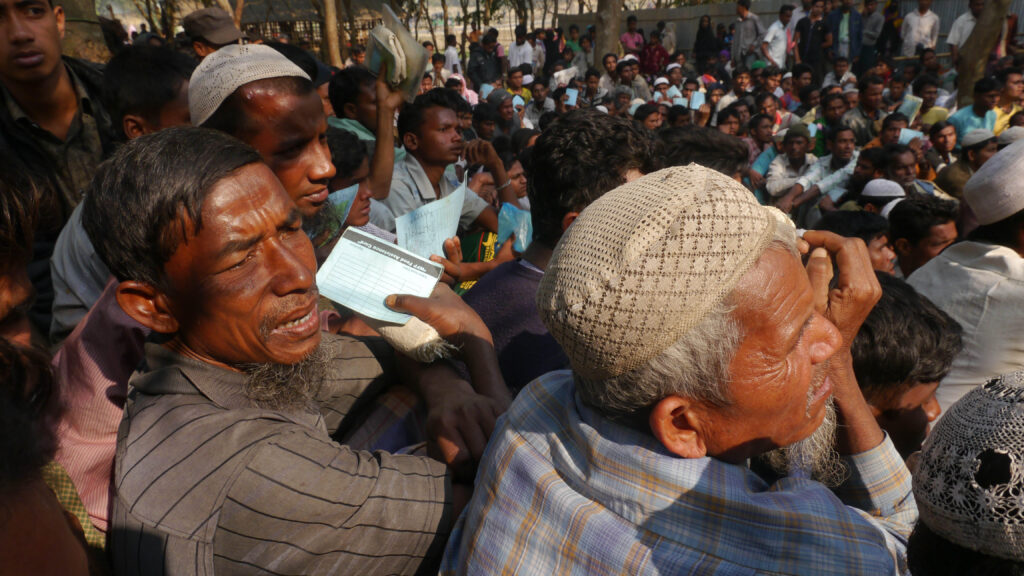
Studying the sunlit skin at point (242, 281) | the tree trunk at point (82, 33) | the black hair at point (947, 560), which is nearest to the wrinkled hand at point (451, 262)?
the sunlit skin at point (242, 281)

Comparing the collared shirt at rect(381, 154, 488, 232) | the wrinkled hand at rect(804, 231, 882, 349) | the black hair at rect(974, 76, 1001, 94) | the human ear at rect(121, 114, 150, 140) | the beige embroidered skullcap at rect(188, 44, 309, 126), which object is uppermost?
the beige embroidered skullcap at rect(188, 44, 309, 126)

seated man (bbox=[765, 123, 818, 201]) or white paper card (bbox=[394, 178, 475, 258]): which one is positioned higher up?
white paper card (bbox=[394, 178, 475, 258])

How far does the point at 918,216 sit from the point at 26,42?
4925mm

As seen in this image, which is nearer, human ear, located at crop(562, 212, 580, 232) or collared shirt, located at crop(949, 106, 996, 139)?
human ear, located at crop(562, 212, 580, 232)

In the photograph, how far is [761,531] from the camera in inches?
43.2

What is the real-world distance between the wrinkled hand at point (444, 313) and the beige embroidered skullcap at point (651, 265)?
73 cm

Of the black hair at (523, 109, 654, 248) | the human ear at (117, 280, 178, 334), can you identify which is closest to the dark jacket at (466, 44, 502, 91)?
the black hair at (523, 109, 654, 248)

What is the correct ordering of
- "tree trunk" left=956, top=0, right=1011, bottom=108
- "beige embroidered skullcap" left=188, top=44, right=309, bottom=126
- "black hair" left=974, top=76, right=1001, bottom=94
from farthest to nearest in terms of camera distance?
"tree trunk" left=956, top=0, right=1011, bottom=108 < "black hair" left=974, top=76, right=1001, bottom=94 < "beige embroidered skullcap" left=188, top=44, right=309, bottom=126

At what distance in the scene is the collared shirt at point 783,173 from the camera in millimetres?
7867

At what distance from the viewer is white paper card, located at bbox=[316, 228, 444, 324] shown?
1.84 metres

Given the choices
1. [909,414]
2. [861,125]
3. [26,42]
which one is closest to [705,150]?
[909,414]

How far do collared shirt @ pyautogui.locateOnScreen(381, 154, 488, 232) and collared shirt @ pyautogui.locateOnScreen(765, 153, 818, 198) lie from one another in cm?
475

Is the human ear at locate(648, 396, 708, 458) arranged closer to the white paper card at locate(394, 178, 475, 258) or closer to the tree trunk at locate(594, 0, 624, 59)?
the white paper card at locate(394, 178, 475, 258)

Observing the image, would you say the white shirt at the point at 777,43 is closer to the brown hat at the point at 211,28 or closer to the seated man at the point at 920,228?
the seated man at the point at 920,228
